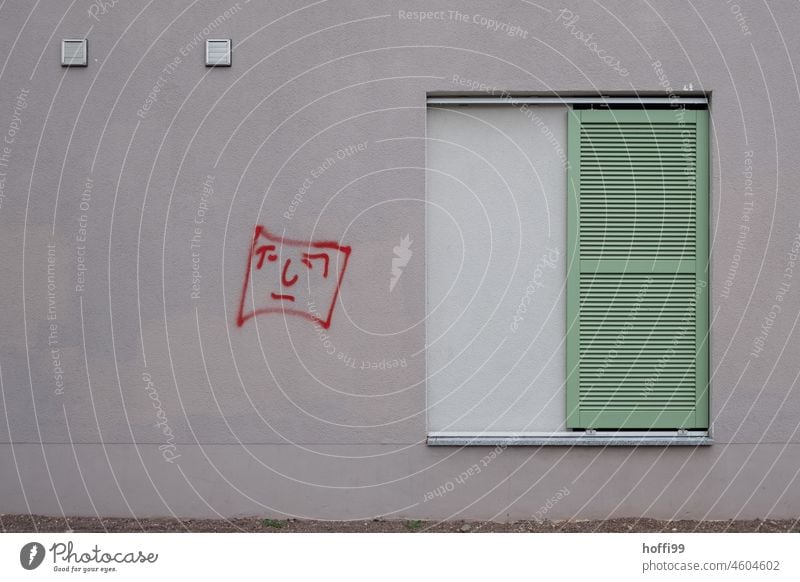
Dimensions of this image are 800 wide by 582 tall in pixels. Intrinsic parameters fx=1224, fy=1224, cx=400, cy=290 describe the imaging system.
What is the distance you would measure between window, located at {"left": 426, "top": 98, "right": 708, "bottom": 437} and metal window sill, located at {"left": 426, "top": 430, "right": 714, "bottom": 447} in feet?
0.14

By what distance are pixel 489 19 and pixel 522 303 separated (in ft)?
6.77

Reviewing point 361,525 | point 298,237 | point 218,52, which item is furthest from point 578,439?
point 218,52

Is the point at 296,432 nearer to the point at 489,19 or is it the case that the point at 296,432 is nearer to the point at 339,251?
the point at 339,251

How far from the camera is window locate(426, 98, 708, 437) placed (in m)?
8.91

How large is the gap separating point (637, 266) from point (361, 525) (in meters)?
2.74

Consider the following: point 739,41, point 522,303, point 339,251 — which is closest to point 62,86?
point 339,251

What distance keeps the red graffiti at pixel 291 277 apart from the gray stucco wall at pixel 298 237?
0.28 feet

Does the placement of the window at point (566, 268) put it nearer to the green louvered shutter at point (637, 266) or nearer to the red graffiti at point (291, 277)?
the green louvered shutter at point (637, 266)

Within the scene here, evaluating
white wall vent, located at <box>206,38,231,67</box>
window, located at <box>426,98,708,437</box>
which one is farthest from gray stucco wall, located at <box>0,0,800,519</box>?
window, located at <box>426,98,708,437</box>

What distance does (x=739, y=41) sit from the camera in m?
8.76

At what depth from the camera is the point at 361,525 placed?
876cm

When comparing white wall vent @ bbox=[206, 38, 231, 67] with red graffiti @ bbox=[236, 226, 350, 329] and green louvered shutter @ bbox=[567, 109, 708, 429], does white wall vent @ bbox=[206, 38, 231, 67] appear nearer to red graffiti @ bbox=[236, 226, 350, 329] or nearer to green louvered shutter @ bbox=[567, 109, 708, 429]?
red graffiti @ bbox=[236, 226, 350, 329]

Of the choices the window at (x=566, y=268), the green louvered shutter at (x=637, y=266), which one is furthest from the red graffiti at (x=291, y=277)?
the green louvered shutter at (x=637, y=266)

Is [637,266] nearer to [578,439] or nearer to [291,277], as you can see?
[578,439]
